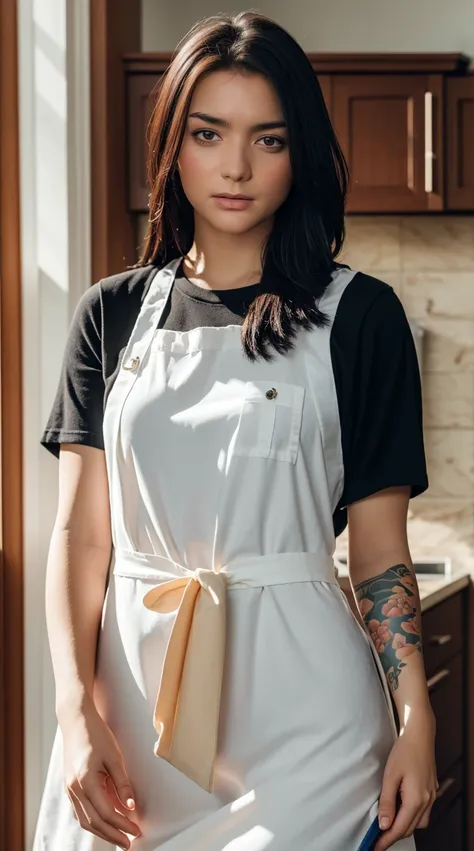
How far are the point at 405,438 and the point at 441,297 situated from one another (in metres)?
2.32

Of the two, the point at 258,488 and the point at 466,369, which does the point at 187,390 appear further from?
the point at 466,369

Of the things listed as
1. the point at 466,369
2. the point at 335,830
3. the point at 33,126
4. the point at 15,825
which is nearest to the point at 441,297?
the point at 466,369

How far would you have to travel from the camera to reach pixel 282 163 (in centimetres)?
134

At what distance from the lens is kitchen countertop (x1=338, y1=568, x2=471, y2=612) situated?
2818 mm

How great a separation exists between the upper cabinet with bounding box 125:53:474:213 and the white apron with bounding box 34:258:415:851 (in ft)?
6.43

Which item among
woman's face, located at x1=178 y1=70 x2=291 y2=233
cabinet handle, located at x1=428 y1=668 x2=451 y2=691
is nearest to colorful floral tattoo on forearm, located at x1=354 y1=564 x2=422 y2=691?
woman's face, located at x1=178 y1=70 x2=291 y2=233

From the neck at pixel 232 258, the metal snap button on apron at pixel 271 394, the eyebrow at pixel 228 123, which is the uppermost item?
the eyebrow at pixel 228 123

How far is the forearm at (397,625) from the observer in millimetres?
1255

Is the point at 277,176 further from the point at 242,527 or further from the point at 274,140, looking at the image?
the point at 242,527

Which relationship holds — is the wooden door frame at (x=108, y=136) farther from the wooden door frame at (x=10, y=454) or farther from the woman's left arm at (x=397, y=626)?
the woman's left arm at (x=397, y=626)

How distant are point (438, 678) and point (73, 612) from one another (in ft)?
6.22

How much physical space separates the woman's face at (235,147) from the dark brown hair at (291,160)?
12 millimetres

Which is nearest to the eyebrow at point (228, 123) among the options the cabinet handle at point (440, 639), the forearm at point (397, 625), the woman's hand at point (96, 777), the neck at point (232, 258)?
the neck at point (232, 258)

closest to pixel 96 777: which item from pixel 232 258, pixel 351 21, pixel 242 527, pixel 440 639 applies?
pixel 242 527
